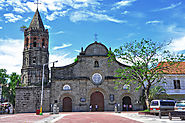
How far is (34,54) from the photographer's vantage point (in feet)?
115

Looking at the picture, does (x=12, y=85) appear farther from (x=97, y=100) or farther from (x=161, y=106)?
(x=161, y=106)

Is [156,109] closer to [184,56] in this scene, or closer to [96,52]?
[184,56]

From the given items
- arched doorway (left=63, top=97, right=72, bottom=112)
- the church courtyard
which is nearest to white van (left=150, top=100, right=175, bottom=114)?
the church courtyard

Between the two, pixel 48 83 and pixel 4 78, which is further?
pixel 4 78

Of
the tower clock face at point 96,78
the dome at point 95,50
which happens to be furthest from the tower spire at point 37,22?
the tower clock face at point 96,78

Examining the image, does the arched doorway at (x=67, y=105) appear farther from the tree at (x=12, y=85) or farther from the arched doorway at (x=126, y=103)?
the tree at (x=12, y=85)

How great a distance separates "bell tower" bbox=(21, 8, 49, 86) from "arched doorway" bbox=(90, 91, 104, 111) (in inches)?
364

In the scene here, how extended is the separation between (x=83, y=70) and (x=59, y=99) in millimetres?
6480

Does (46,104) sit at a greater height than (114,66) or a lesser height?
lesser

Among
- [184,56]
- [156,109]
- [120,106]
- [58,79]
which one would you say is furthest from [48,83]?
[184,56]

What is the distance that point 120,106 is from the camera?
3353 cm

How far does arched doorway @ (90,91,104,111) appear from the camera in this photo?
33781 millimetres

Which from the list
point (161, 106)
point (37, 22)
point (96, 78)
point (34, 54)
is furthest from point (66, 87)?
point (161, 106)

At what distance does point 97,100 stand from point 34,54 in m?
14.0
